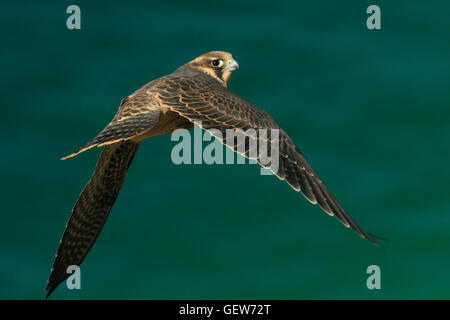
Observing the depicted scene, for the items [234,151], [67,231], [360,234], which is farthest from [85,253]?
[360,234]

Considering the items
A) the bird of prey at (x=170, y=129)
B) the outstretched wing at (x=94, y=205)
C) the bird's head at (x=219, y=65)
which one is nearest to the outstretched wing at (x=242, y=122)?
the bird of prey at (x=170, y=129)

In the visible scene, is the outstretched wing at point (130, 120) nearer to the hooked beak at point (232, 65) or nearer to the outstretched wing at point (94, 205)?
the outstretched wing at point (94, 205)

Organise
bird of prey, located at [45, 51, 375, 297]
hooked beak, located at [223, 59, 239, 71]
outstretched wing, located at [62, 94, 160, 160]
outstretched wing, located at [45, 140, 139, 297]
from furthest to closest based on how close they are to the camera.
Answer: hooked beak, located at [223, 59, 239, 71] → outstretched wing, located at [45, 140, 139, 297] → bird of prey, located at [45, 51, 375, 297] → outstretched wing, located at [62, 94, 160, 160]

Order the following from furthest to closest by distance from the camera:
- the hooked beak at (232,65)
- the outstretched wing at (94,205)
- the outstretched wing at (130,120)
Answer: the hooked beak at (232,65)
the outstretched wing at (94,205)
the outstretched wing at (130,120)

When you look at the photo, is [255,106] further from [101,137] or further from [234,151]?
[101,137]

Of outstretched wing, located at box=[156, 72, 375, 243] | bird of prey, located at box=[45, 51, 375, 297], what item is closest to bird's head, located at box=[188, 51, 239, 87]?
bird of prey, located at box=[45, 51, 375, 297]

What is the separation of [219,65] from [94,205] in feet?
4.90

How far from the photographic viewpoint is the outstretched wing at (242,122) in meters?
3.82

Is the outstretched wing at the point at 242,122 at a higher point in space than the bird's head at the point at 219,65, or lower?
lower

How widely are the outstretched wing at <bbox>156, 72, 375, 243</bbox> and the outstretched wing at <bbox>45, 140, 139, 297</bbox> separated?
2.31 feet

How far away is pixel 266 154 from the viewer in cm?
387

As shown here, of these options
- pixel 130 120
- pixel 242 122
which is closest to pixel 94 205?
pixel 130 120

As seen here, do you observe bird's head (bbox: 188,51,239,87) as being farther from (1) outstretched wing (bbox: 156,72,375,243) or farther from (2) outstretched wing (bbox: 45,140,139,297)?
(2) outstretched wing (bbox: 45,140,139,297)

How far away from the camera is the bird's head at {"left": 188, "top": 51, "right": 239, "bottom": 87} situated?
506cm
